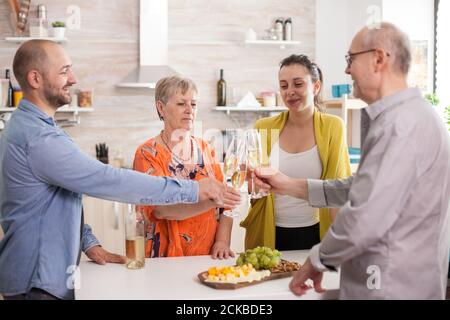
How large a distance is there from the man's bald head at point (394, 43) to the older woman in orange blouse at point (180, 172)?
3.11ft

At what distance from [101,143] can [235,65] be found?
136cm

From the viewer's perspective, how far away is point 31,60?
1830mm

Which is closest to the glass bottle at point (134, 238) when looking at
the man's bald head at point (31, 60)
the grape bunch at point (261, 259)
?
the grape bunch at point (261, 259)

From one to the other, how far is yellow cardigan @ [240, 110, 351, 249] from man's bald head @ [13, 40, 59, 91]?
973mm

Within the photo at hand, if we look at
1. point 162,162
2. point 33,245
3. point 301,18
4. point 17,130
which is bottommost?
point 33,245

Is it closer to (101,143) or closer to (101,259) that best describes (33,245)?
(101,259)

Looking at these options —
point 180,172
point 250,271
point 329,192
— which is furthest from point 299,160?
point 250,271

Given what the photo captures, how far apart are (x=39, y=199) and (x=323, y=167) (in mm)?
1239

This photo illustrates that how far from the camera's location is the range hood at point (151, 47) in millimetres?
4707

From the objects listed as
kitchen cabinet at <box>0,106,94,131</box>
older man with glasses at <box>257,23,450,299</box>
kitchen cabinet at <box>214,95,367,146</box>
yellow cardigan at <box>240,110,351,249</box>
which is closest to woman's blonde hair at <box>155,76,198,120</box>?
yellow cardigan at <box>240,110,351,249</box>

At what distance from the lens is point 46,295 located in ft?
5.69

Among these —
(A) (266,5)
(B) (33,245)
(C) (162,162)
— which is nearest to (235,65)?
(A) (266,5)

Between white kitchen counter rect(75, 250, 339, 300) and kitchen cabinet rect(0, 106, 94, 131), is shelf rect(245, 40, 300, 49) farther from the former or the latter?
white kitchen counter rect(75, 250, 339, 300)

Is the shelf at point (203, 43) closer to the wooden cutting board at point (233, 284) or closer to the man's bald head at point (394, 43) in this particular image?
the wooden cutting board at point (233, 284)
